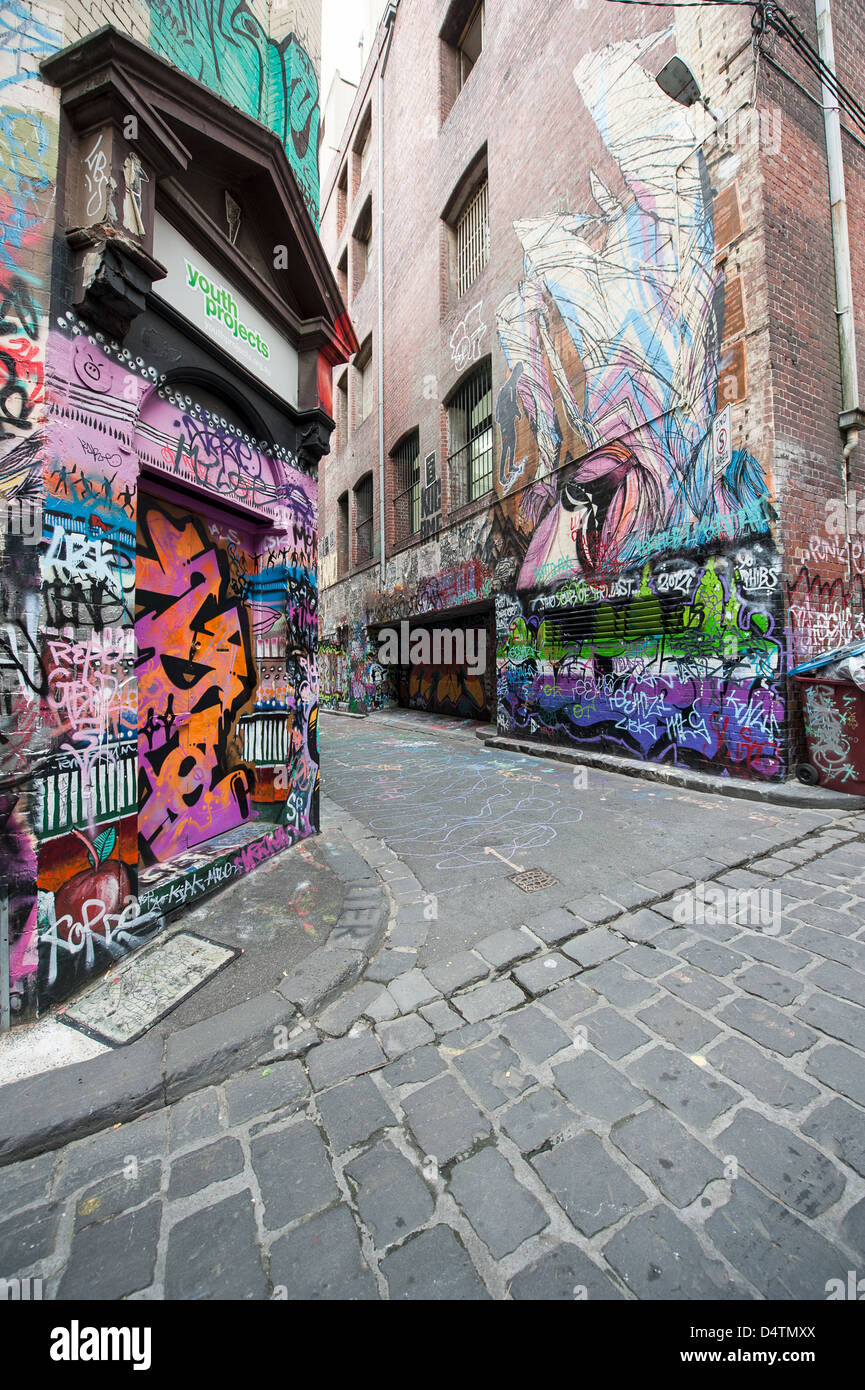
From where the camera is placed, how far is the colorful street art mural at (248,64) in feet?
11.4

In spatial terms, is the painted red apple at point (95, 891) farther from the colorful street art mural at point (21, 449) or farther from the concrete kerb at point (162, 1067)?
the concrete kerb at point (162, 1067)

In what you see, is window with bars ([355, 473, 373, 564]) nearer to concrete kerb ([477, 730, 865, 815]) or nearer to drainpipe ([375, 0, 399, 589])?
drainpipe ([375, 0, 399, 589])

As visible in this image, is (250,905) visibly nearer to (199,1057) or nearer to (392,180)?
(199,1057)

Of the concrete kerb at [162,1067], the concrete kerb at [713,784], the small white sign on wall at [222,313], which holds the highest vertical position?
the small white sign on wall at [222,313]

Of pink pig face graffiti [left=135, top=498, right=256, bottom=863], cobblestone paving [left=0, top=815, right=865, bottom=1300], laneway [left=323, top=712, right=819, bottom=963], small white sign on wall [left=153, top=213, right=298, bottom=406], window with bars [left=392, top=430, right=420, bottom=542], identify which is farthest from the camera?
window with bars [left=392, top=430, right=420, bottom=542]

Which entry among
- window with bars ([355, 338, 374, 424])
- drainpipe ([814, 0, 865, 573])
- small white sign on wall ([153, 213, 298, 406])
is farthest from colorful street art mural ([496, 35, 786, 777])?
window with bars ([355, 338, 374, 424])

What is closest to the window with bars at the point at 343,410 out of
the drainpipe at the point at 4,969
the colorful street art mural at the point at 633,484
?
the colorful street art mural at the point at 633,484

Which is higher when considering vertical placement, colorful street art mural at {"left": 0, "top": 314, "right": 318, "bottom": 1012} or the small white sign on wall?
the small white sign on wall

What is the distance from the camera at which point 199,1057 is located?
7.04 ft

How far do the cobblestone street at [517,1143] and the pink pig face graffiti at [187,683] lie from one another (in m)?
1.76

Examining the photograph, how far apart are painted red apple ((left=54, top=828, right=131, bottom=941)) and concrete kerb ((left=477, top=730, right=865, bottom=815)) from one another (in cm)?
593

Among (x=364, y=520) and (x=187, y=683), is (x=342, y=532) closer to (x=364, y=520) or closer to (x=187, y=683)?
(x=364, y=520)

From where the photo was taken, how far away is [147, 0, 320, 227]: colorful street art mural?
3486 mm

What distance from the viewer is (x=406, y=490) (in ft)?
51.9
